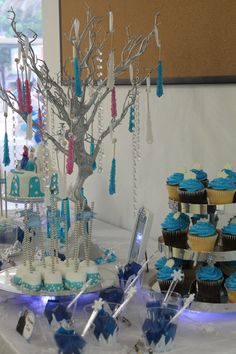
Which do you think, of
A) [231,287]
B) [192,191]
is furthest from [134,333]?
[192,191]

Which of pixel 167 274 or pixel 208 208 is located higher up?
pixel 208 208

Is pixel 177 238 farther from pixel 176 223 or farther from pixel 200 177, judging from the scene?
pixel 200 177

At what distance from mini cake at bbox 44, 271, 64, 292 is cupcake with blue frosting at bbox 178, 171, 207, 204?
314mm

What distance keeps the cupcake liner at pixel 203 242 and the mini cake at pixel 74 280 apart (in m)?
0.24

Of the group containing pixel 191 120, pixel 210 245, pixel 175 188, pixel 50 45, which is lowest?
Answer: pixel 210 245

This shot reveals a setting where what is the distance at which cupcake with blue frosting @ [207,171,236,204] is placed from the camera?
1.22 meters

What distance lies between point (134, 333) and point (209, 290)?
0.61ft

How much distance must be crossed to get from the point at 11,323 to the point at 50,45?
163 centimetres

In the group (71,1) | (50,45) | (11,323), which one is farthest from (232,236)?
(50,45)

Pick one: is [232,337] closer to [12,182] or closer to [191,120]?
[191,120]

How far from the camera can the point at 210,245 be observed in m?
1.21

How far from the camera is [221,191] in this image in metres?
1.22

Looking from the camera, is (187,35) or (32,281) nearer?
(32,281)

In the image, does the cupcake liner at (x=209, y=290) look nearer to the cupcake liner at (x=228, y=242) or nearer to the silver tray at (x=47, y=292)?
the cupcake liner at (x=228, y=242)
